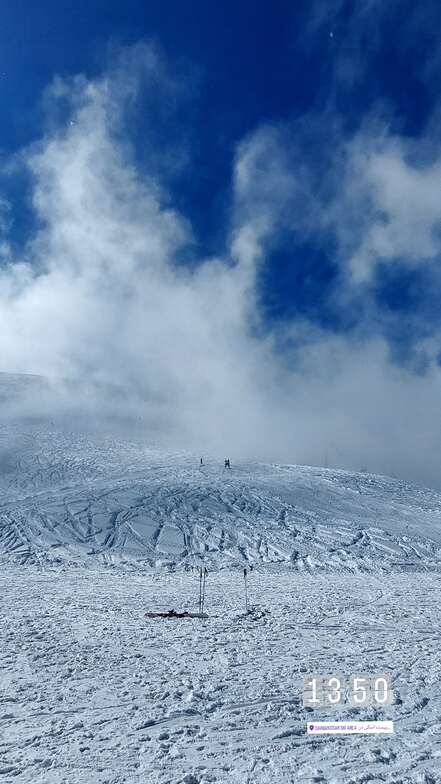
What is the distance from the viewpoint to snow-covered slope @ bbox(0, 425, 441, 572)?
2986 cm

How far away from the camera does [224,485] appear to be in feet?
153

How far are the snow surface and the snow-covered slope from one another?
23cm

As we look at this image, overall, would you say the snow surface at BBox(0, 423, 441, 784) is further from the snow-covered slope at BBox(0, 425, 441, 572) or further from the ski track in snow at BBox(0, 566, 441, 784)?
the snow-covered slope at BBox(0, 425, 441, 572)

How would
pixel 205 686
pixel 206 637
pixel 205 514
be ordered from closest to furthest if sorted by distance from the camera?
1. pixel 205 686
2. pixel 206 637
3. pixel 205 514

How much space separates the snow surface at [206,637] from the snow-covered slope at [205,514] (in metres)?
0.23

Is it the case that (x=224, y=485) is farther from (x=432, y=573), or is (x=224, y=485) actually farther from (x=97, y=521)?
(x=432, y=573)

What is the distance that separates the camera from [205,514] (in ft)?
124

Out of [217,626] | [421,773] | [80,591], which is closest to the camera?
[421,773]

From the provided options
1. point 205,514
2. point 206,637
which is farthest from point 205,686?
point 205,514

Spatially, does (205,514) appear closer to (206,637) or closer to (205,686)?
(206,637)

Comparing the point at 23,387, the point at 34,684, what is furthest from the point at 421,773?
the point at 23,387

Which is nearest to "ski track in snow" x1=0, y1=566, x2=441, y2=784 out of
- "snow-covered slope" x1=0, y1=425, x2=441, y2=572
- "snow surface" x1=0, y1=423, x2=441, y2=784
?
"snow surface" x1=0, y1=423, x2=441, y2=784

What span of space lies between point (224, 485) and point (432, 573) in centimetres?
2253

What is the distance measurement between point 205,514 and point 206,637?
23.8 metres
